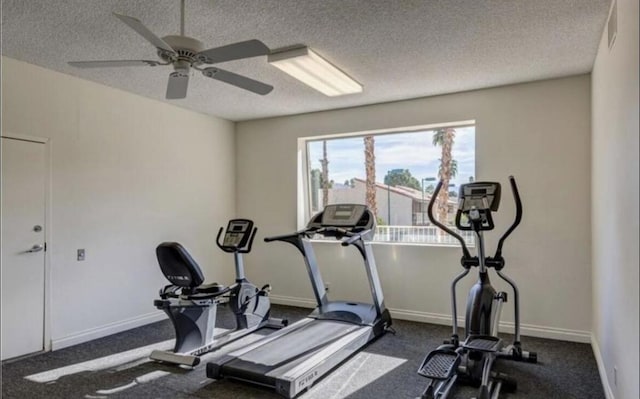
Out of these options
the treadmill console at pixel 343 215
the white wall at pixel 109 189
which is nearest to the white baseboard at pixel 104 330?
the white wall at pixel 109 189

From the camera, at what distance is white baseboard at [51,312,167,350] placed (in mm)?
3975

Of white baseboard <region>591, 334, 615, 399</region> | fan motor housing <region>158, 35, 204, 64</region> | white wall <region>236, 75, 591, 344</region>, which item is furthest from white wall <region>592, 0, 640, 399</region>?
fan motor housing <region>158, 35, 204, 64</region>

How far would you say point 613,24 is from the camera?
2.59 metres

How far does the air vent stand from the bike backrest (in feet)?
11.4

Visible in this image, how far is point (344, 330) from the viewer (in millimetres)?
4016

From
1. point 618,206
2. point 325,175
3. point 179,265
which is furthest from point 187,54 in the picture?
point 325,175

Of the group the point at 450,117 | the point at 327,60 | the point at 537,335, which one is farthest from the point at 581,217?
the point at 327,60

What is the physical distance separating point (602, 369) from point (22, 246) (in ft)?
16.4

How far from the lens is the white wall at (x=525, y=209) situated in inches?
162

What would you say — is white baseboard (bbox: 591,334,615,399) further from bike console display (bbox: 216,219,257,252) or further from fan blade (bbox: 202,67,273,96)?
bike console display (bbox: 216,219,257,252)

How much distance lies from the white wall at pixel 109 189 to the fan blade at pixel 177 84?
1716mm

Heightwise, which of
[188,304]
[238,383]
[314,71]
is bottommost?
[238,383]

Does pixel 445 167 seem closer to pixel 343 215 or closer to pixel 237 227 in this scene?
pixel 343 215

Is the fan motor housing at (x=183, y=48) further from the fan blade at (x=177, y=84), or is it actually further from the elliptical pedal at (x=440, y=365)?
the elliptical pedal at (x=440, y=365)
